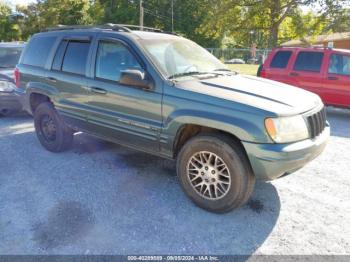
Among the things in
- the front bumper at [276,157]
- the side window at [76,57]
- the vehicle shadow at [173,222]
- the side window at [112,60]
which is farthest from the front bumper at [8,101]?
the front bumper at [276,157]

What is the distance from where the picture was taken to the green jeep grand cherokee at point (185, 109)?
295 cm

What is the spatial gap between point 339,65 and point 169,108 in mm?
6265

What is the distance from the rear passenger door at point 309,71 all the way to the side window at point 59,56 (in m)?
6.17

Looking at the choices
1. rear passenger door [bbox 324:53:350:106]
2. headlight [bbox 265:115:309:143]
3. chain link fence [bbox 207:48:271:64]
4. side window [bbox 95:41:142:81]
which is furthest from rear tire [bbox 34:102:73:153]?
chain link fence [bbox 207:48:271:64]

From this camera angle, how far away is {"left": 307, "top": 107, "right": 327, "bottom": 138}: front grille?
321 centimetres

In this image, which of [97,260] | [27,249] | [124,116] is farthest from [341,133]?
[27,249]

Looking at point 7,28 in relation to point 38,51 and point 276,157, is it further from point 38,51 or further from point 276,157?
point 276,157

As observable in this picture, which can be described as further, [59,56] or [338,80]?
[338,80]

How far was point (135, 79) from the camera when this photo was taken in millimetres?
3408

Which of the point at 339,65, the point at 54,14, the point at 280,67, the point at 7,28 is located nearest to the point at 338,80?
the point at 339,65

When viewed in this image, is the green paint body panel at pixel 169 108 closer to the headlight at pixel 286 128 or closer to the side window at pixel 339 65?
→ the headlight at pixel 286 128

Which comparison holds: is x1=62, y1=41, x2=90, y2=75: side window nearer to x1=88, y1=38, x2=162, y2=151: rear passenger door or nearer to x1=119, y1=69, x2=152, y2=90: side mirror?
x1=88, y1=38, x2=162, y2=151: rear passenger door

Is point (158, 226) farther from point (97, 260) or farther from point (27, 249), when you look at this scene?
point (27, 249)

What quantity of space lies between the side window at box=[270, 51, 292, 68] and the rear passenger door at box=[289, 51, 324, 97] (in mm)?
263
